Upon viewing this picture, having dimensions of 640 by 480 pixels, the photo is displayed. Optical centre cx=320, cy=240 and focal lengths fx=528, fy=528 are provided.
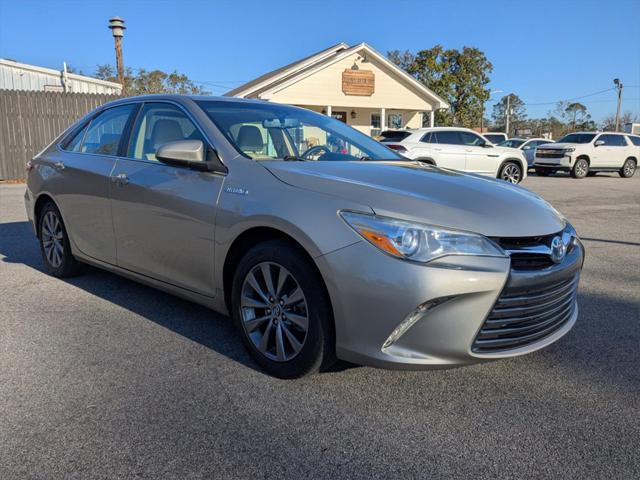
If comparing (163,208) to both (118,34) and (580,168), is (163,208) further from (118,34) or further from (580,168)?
(580,168)

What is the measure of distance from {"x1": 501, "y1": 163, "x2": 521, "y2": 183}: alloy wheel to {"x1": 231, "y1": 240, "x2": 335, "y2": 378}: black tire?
44.4 feet

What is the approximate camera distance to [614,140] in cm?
2119

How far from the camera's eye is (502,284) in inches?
96.7

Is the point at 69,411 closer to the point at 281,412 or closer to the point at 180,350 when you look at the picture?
the point at 180,350

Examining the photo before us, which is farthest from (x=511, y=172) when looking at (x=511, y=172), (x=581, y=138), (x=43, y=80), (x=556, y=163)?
(x=43, y=80)

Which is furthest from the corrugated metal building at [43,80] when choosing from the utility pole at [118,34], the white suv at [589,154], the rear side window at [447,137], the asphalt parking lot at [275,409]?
the asphalt parking lot at [275,409]

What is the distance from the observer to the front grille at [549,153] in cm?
2034

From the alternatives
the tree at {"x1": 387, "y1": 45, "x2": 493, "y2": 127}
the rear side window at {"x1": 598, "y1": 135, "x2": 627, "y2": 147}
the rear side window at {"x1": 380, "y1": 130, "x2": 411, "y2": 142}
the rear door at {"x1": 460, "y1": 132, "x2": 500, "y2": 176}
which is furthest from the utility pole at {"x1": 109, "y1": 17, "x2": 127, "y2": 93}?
the tree at {"x1": 387, "y1": 45, "x2": 493, "y2": 127}

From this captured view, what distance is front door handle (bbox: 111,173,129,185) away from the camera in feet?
12.6

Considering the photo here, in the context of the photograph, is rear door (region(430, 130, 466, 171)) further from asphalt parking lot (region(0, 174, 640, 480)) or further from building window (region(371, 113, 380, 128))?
building window (region(371, 113, 380, 128))

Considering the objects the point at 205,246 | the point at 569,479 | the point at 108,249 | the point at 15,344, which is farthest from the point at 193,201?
the point at 569,479

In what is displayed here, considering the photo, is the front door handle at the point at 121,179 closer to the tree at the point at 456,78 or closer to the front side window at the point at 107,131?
the front side window at the point at 107,131

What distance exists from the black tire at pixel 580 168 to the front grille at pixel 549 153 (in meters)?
0.72

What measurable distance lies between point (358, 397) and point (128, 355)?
1486 mm
